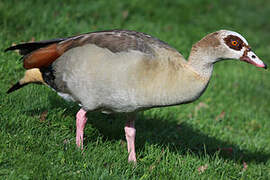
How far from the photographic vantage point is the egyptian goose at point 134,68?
388 cm

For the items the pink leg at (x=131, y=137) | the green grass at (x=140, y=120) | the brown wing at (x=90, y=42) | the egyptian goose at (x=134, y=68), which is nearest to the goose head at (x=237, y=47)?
the egyptian goose at (x=134, y=68)

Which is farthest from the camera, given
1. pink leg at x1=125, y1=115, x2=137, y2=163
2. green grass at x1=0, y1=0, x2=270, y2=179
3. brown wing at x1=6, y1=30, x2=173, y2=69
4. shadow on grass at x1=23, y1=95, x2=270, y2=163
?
shadow on grass at x1=23, y1=95, x2=270, y2=163

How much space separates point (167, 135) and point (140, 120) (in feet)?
1.63

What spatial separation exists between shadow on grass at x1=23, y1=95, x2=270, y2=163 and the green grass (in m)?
0.02

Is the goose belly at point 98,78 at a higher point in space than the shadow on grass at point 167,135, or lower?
higher

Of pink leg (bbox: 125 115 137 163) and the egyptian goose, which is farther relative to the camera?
pink leg (bbox: 125 115 137 163)

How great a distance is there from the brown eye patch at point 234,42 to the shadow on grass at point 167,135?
1.51m

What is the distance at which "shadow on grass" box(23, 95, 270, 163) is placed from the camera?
16.5 ft

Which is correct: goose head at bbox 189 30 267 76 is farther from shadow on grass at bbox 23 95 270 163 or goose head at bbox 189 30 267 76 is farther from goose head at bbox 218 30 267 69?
shadow on grass at bbox 23 95 270 163

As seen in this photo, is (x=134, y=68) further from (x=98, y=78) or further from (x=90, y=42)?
(x=90, y=42)

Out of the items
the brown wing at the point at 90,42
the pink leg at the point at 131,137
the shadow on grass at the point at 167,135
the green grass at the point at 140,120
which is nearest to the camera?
the green grass at the point at 140,120

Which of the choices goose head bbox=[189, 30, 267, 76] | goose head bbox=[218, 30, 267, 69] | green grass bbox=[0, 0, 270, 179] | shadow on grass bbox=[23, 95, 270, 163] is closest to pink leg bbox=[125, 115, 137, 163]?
green grass bbox=[0, 0, 270, 179]

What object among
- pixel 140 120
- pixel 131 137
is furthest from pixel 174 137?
pixel 131 137

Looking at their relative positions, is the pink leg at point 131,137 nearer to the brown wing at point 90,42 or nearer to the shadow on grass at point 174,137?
the shadow on grass at point 174,137
